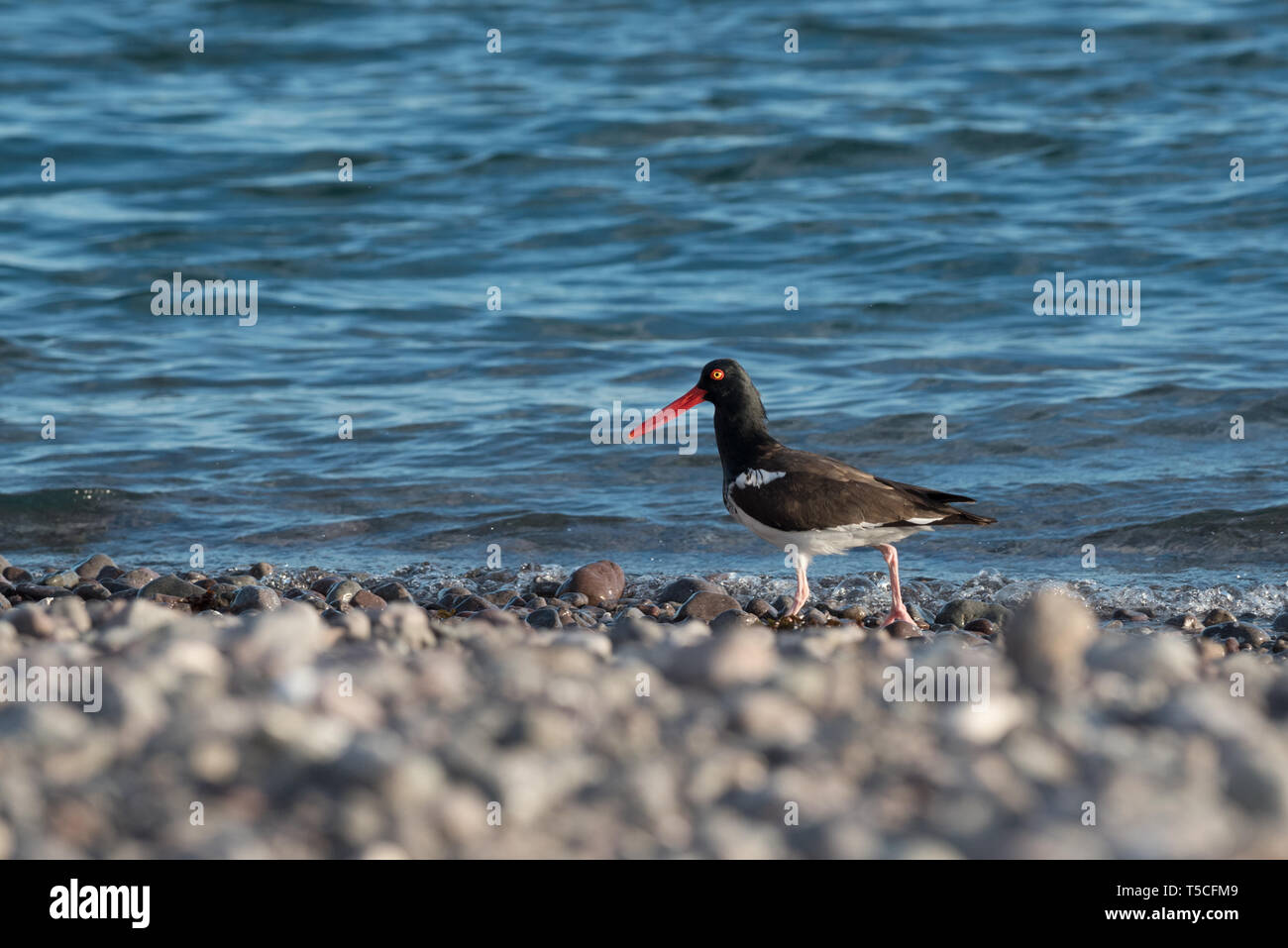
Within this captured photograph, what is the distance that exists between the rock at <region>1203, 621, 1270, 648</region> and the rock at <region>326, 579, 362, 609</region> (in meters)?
4.34

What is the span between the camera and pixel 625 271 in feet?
51.1

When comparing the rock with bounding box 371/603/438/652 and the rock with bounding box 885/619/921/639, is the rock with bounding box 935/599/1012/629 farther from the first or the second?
the rock with bounding box 371/603/438/652

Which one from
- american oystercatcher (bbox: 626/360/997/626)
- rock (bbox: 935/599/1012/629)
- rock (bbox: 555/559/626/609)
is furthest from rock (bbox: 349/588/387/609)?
rock (bbox: 935/599/1012/629)

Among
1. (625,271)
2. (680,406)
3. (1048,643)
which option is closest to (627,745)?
(1048,643)

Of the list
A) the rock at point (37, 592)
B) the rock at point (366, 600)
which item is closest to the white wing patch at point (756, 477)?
the rock at point (366, 600)

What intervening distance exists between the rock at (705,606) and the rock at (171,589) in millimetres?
2560

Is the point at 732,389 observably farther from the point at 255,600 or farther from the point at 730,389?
the point at 255,600

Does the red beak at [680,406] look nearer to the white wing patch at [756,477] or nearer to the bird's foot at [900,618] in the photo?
the white wing patch at [756,477]

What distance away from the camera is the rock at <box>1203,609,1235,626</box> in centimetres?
728

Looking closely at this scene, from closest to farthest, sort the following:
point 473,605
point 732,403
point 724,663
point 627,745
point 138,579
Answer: point 627,745
point 724,663
point 473,605
point 138,579
point 732,403

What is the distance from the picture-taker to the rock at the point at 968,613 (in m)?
7.32

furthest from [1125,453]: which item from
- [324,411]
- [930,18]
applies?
[930,18]

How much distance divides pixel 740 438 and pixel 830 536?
0.94 metres
